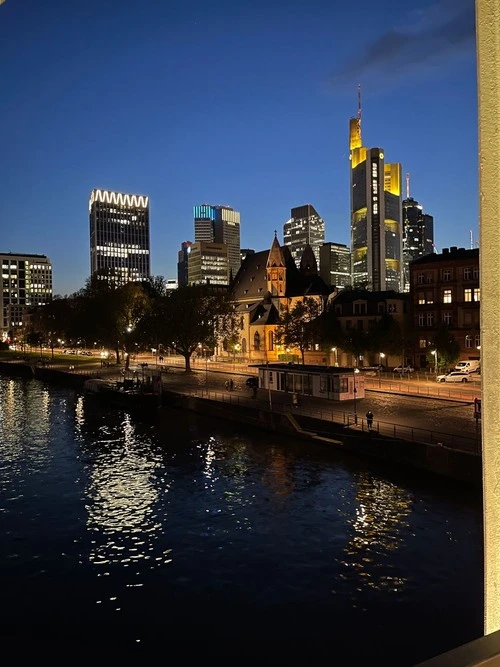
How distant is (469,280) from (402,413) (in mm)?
37581

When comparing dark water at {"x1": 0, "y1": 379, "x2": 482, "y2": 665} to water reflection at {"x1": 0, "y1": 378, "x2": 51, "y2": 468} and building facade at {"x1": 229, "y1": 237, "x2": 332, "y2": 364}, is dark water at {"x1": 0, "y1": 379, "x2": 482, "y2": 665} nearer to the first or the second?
water reflection at {"x1": 0, "y1": 378, "x2": 51, "y2": 468}

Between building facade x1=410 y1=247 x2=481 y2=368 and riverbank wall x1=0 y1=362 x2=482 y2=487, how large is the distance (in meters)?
33.7

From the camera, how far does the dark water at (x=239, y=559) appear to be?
17.8 m

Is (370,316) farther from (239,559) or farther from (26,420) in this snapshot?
(239,559)

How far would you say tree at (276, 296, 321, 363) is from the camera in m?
92.9

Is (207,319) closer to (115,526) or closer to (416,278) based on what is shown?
(416,278)

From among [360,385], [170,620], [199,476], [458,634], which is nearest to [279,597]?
[170,620]

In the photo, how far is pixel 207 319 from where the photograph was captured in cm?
10212

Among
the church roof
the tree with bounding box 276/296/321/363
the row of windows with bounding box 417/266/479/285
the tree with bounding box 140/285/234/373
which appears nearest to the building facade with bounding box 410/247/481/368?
the row of windows with bounding box 417/266/479/285

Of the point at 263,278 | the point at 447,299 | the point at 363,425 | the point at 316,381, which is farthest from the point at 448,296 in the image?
the point at 263,278

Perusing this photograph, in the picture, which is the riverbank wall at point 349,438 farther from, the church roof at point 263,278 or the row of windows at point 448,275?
the church roof at point 263,278

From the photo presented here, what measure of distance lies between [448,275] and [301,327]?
27.4 meters

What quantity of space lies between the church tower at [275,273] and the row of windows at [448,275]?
51.6 m

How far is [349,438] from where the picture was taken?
39.6 metres
